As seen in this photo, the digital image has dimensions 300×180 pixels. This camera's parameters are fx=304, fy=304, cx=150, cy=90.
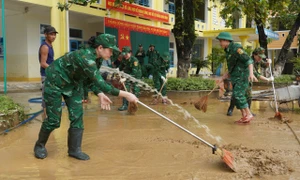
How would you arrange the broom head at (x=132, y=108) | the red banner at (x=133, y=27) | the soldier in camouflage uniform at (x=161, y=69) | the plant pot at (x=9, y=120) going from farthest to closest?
the red banner at (x=133, y=27) → the soldier in camouflage uniform at (x=161, y=69) → the broom head at (x=132, y=108) → the plant pot at (x=9, y=120)

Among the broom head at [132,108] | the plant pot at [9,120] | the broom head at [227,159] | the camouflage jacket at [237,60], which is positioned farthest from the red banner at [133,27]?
the broom head at [227,159]

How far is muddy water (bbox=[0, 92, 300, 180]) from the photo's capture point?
10.5ft

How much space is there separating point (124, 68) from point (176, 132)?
10.2 feet

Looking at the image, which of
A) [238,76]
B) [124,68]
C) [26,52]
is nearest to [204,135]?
[238,76]

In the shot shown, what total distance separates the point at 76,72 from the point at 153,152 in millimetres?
1456

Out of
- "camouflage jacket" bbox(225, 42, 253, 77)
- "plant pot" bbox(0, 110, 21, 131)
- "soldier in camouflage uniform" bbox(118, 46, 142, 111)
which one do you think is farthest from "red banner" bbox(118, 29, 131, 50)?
"plant pot" bbox(0, 110, 21, 131)

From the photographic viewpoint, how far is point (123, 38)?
1522 cm

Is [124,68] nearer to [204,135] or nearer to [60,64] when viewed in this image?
[204,135]

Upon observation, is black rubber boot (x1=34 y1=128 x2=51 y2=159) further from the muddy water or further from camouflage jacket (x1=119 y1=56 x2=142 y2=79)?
camouflage jacket (x1=119 y1=56 x2=142 y2=79)

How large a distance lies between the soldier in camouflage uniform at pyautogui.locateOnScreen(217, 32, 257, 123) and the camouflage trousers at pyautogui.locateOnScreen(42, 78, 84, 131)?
3223 mm

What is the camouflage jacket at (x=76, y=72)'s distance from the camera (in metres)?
3.29

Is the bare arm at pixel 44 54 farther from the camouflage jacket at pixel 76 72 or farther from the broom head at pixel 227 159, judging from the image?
the broom head at pixel 227 159

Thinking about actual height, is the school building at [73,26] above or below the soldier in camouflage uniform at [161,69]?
above

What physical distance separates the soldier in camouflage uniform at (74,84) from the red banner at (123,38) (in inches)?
458
